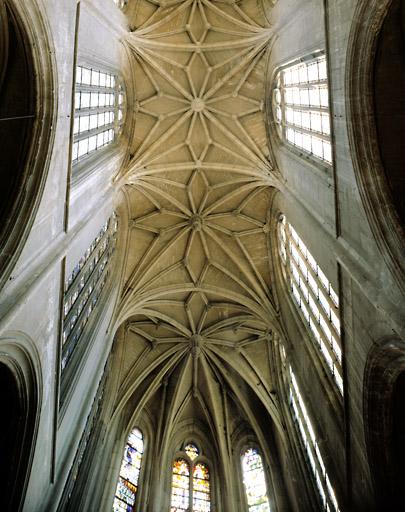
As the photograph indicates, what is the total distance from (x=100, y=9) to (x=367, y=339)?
34.2 ft

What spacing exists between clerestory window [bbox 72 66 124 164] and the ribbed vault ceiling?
5.59 ft

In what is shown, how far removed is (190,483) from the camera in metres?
17.4

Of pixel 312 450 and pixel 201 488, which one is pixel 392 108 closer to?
pixel 312 450

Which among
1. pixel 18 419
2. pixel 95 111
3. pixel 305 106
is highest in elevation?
pixel 95 111

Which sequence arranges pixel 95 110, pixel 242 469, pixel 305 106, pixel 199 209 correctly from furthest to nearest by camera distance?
pixel 199 209 → pixel 242 469 → pixel 95 110 → pixel 305 106

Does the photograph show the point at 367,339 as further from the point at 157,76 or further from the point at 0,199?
the point at 157,76

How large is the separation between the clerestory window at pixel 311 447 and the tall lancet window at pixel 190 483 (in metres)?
4.50

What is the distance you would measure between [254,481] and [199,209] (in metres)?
10.6

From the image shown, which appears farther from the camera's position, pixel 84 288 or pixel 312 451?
pixel 312 451

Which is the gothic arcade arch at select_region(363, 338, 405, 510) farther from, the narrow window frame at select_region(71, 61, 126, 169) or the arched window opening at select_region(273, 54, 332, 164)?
the narrow window frame at select_region(71, 61, 126, 169)

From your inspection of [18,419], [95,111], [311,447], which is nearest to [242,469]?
[311,447]

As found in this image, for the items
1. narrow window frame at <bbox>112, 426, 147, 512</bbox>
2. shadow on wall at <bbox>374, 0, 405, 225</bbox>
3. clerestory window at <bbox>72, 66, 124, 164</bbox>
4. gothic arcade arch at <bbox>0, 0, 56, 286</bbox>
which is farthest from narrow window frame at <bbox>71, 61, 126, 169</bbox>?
narrow window frame at <bbox>112, 426, 147, 512</bbox>

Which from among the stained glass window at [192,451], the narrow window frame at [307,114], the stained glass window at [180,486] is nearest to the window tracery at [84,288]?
the narrow window frame at [307,114]

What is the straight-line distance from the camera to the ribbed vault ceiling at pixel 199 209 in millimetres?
16828
